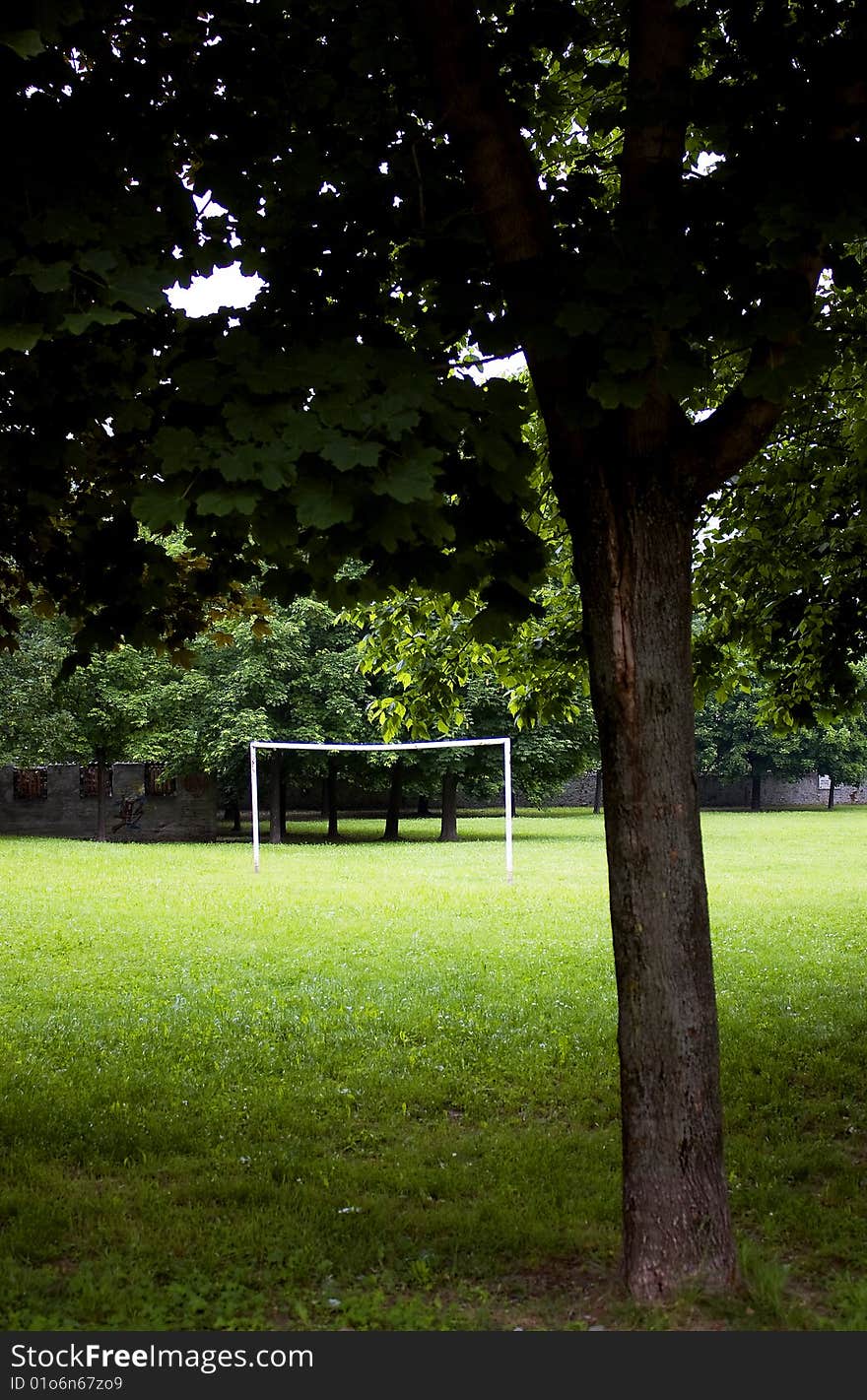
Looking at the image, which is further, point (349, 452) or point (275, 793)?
point (275, 793)

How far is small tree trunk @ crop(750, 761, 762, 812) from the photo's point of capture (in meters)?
56.4

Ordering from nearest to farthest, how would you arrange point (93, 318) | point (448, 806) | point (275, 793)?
1. point (93, 318)
2. point (275, 793)
3. point (448, 806)

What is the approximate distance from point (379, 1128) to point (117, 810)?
30163 mm

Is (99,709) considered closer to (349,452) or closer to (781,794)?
(349,452)

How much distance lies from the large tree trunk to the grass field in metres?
0.32

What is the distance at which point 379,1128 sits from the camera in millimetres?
6605

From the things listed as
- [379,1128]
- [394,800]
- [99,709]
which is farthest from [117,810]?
[379,1128]

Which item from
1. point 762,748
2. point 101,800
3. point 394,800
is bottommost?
point 394,800

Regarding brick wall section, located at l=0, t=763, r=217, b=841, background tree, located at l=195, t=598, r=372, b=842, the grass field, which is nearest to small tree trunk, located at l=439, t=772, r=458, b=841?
background tree, located at l=195, t=598, r=372, b=842

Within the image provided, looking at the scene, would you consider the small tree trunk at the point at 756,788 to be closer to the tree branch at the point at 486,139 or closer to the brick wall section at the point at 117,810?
the brick wall section at the point at 117,810

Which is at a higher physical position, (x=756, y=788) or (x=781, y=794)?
(x=756, y=788)

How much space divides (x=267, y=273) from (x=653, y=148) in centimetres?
165

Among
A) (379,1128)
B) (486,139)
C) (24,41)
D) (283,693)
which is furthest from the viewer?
(283,693)

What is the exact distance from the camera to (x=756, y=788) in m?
57.7
